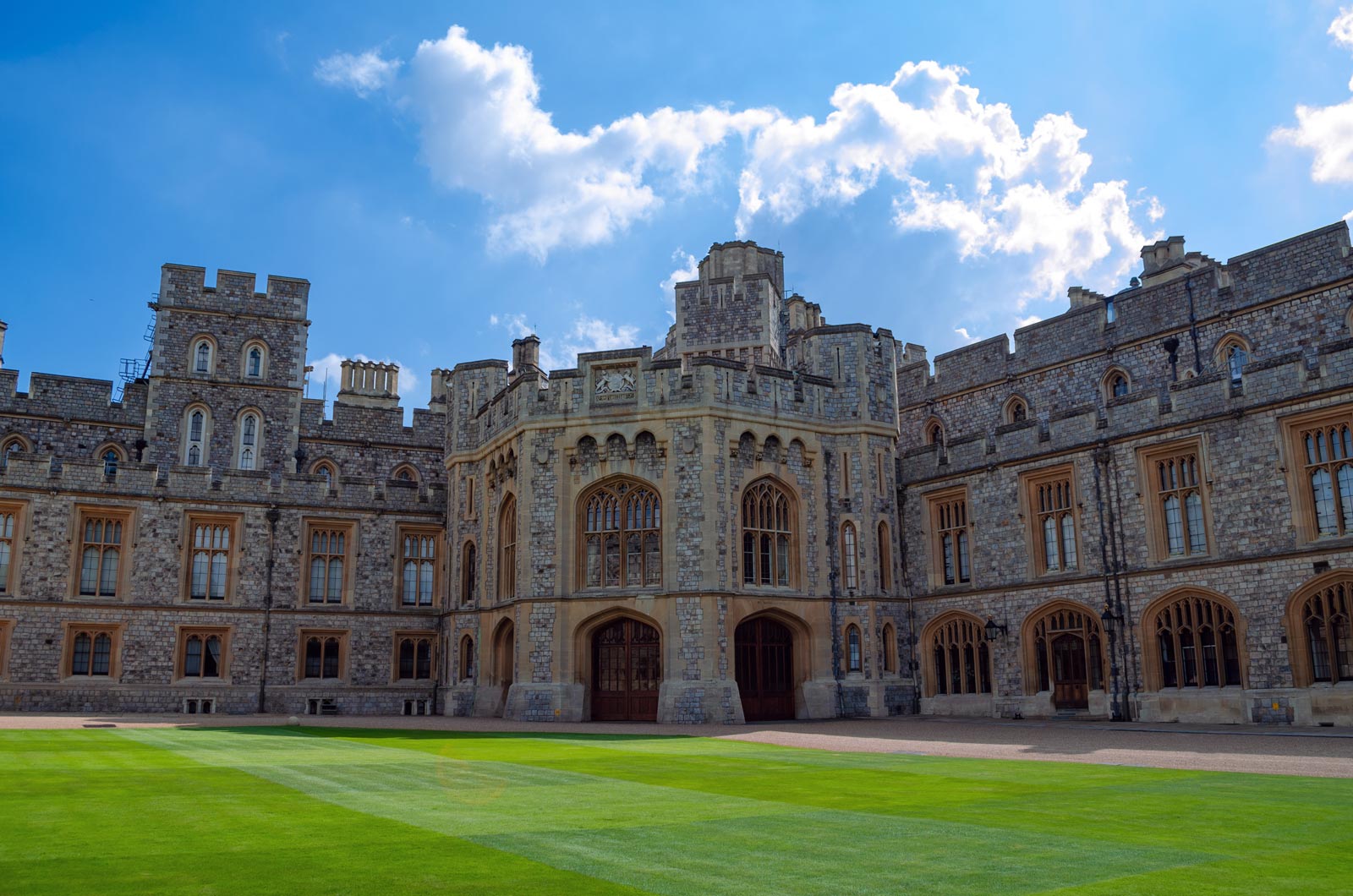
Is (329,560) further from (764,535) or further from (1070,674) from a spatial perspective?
(1070,674)

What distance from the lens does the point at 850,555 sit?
2714 cm

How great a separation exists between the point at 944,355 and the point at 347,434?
66.1ft

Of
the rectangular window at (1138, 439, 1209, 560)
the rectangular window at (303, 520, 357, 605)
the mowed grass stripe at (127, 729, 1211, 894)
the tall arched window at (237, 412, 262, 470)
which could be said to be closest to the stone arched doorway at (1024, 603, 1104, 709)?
the rectangular window at (1138, 439, 1209, 560)

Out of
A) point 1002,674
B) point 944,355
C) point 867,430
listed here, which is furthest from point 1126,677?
point 944,355

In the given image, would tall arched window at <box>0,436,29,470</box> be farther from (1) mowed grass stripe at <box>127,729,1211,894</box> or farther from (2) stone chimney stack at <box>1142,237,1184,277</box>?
(2) stone chimney stack at <box>1142,237,1184,277</box>

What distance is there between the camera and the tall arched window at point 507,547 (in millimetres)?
28125

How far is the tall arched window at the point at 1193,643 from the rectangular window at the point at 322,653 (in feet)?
70.4

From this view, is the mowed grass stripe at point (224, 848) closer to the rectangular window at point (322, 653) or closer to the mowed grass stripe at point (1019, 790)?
the mowed grass stripe at point (1019, 790)

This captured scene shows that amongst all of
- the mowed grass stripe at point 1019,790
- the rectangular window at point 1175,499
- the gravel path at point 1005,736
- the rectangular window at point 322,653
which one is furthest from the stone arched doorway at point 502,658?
the rectangular window at point 1175,499

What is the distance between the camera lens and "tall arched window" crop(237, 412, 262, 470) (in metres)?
35.1

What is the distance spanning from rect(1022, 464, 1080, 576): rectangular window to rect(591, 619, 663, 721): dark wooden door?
360 inches

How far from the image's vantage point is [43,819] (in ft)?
25.2

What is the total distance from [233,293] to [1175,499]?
94.3 feet

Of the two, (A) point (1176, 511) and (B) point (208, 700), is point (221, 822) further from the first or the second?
(B) point (208, 700)
